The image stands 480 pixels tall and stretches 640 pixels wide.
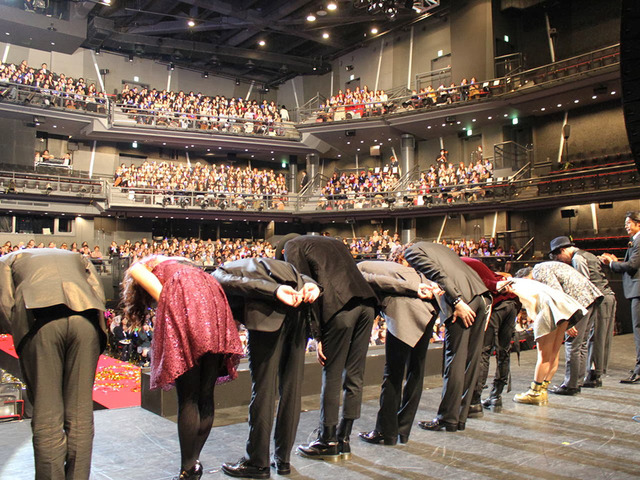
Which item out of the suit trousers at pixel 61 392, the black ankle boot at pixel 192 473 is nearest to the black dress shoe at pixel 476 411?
the black ankle boot at pixel 192 473

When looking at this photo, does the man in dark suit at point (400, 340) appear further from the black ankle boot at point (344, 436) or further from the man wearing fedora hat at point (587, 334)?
the man wearing fedora hat at point (587, 334)

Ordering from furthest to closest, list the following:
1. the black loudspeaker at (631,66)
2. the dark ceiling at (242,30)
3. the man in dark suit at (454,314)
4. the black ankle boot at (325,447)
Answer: the dark ceiling at (242,30)
the man in dark suit at (454,314)
the black ankle boot at (325,447)
the black loudspeaker at (631,66)

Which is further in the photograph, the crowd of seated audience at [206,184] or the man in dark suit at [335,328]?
the crowd of seated audience at [206,184]

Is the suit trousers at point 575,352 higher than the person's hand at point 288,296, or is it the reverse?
the person's hand at point 288,296

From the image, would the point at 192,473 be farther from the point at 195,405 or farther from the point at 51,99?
the point at 51,99

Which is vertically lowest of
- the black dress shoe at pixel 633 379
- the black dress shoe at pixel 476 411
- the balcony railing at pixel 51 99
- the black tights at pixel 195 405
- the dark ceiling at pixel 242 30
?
the black dress shoe at pixel 476 411

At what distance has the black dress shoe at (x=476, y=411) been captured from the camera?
14.8 feet

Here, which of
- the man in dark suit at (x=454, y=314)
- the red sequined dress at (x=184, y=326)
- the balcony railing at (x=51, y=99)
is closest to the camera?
the red sequined dress at (x=184, y=326)

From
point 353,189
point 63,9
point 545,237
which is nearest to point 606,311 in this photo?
point 545,237

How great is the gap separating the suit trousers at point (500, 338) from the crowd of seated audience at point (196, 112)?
22.0 metres

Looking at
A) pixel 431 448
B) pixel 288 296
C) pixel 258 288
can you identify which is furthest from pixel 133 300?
pixel 431 448

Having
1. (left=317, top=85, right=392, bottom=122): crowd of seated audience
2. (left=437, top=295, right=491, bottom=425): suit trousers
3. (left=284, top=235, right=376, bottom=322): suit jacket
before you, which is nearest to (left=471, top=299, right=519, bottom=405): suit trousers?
(left=437, top=295, right=491, bottom=425): suit trousers

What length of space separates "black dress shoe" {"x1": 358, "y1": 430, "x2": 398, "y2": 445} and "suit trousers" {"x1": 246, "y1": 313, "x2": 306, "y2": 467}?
823 mm

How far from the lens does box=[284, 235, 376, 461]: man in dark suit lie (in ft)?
11.2
